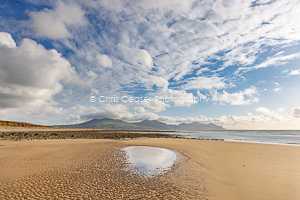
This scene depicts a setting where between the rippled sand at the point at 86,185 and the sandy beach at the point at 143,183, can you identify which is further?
the sandy beach at the point at 143,183

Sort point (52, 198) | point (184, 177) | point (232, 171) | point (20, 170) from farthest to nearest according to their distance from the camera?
point (232, 171)
point (20, 170)
point (184, 177)
point (52, 198)

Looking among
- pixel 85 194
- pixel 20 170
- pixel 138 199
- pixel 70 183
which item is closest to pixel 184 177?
pixel 138 199

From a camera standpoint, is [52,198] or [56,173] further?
[56,173]

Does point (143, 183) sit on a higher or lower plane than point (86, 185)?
lower

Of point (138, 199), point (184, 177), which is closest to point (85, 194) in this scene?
point (138, 199)

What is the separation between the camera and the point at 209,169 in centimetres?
1245

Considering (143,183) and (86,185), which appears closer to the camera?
(86,185)

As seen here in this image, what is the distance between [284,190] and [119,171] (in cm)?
1089

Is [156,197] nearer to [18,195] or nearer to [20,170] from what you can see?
[18,195]

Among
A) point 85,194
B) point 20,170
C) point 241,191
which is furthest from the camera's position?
point 20,170

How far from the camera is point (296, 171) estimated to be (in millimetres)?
11828

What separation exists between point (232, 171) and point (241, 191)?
409 cm

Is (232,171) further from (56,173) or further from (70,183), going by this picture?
(56,173)

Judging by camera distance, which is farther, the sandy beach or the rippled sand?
the sandy beach
